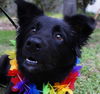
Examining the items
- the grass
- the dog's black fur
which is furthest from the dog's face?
the grass

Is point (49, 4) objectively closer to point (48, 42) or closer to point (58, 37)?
point (58, 37)

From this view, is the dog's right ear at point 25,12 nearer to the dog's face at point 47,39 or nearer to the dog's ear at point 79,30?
the dog's face at point 47,39

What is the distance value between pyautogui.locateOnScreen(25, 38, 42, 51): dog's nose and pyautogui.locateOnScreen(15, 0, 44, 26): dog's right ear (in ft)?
2.21

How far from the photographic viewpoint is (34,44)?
11.7ft

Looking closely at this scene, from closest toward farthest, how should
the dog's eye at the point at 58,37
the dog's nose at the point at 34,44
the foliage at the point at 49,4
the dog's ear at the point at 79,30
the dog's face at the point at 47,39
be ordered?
the dog's nose at the point at 34,44 < the dog's face at the point at 47,39 < the dog's eye at the point at 58,37 < the dog's ear at the point at 79,30 < the foliage at the point at 49,4

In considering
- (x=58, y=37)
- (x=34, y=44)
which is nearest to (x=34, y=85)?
(x=58, y=37)

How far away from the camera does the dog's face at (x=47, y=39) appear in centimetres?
368

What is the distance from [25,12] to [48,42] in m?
0.74

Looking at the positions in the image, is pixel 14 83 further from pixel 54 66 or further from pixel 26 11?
pixel 26 11

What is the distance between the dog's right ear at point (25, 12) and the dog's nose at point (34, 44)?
2.21 feet

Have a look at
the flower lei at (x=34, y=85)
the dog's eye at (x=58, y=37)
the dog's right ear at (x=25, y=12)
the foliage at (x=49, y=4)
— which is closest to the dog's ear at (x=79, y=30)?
the dog's eye at (x=58, y=37)

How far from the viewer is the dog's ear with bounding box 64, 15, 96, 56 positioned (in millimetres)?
4090

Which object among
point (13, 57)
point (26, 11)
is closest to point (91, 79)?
point (13, 57)

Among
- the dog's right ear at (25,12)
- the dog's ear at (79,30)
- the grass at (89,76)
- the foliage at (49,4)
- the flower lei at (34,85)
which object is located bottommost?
the foliage at (49,4)
